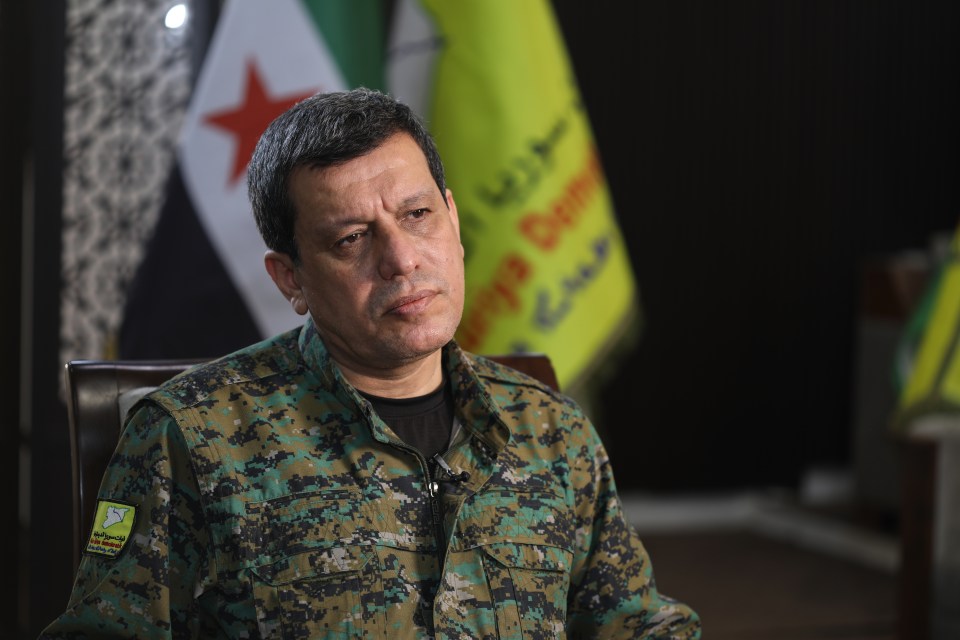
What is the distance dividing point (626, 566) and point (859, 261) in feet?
11.6

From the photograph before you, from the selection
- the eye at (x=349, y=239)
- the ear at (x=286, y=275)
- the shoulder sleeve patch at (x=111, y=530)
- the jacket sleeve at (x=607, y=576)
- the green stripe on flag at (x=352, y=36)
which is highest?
the green stripe on flag at (x=352, y=36)

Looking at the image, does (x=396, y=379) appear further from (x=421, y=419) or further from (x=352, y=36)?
(x=352, y=36)

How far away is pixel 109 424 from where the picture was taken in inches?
54.6

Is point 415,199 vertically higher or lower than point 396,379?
higher

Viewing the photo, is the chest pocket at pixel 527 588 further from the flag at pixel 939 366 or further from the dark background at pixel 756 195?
the dark background at pixel 756 195

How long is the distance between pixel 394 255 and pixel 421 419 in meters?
0.20

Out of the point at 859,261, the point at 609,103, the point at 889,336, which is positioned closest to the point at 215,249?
the point at 609,103

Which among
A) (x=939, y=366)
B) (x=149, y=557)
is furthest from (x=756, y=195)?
(x=149, y=557)

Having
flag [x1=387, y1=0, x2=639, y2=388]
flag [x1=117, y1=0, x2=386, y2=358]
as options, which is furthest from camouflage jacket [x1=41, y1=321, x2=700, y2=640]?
flag [x1=387, y1=0, x2=639, y2=388]

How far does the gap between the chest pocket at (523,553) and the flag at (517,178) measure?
113cm

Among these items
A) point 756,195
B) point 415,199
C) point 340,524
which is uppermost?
point 756,195

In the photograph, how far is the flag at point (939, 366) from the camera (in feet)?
8.74

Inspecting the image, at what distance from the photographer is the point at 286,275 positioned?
135 centimetres

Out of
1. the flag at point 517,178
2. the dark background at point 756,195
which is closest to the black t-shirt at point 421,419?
the flag at point 517,178
